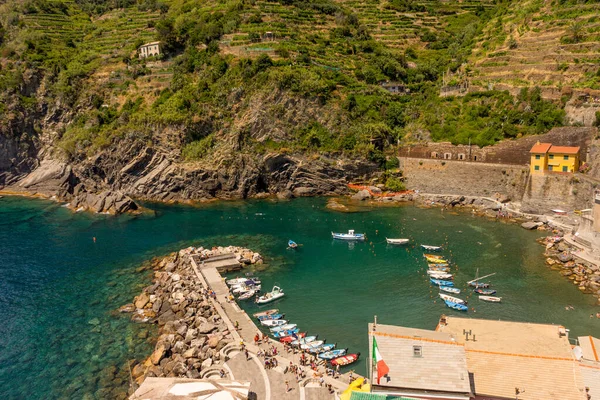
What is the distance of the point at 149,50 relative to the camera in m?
91.6

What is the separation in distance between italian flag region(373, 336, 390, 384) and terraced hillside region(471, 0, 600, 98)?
6074cm

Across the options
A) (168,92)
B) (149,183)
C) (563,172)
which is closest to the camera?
(563,172)

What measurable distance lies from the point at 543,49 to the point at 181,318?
7006cm

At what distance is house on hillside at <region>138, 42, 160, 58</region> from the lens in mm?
90438

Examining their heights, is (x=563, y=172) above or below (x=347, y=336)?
above

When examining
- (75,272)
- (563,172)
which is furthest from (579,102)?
(75,272)

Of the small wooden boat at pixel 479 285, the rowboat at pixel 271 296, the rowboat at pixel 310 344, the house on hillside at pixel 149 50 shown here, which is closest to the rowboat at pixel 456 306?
the small wooden boat at pixel 479 285

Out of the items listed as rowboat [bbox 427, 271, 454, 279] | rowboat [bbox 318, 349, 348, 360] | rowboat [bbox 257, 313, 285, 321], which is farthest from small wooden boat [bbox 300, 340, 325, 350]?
rowboat [bbox 427, 271, 454, 279]

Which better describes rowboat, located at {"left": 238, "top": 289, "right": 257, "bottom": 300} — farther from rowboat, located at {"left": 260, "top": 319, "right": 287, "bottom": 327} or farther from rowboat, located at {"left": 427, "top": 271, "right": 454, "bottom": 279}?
rowboat, located at {"left": 427, "top": 271, "right": 454, "bottom": 279}

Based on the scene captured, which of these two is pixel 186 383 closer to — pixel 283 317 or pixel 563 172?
pixel 283 317

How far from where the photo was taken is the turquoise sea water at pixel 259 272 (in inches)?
1325

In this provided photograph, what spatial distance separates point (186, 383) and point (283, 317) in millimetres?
12811

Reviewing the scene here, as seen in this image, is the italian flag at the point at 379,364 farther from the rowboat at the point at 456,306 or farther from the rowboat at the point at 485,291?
the rowboat at the point at 485,291

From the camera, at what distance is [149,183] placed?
75.4 m
